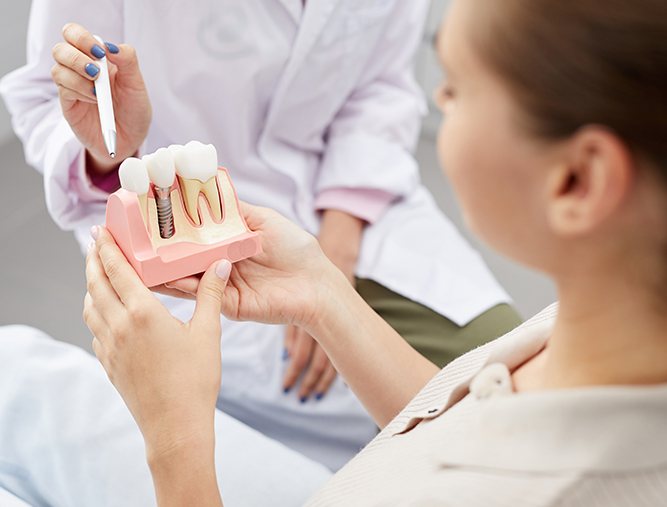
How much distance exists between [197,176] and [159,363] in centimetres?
19

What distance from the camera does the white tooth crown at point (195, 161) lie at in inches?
29.5

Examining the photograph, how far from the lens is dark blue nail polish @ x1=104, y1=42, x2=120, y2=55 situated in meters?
0.85

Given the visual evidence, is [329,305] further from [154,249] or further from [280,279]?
[154,249]

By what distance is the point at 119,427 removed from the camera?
0.91 metres

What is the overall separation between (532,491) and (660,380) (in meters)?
0.10

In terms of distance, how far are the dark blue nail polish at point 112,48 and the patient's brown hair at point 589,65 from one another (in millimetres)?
520

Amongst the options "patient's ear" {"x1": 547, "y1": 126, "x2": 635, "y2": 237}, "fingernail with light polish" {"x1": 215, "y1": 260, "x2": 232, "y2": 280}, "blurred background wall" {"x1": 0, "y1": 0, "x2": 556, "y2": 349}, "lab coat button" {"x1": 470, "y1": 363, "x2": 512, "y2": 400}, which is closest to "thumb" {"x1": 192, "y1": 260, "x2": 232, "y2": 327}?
"fingernail with light polish" {"x1": 215, "y1": 260, "x2": 232, "y2": 280}

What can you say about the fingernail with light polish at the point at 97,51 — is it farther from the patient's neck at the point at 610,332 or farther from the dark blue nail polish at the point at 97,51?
the patient's neck at the point at 610,332

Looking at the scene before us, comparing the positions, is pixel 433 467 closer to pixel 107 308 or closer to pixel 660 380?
pixel 660 380

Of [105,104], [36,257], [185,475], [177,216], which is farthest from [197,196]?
[36,257]

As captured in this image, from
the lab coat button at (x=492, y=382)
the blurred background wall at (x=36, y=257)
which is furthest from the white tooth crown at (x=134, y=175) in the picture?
the blurred background wall at (x=36, y=257)

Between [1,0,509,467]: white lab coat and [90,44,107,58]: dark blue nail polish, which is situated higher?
[90,44,107,58]: dark blue nail polish

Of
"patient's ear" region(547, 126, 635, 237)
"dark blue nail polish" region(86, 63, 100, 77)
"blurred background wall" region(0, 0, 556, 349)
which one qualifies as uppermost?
"patient's ear" region(547, 126, 635, 237)

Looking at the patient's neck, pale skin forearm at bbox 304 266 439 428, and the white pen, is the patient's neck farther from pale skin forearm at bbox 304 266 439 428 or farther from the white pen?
the white pen
